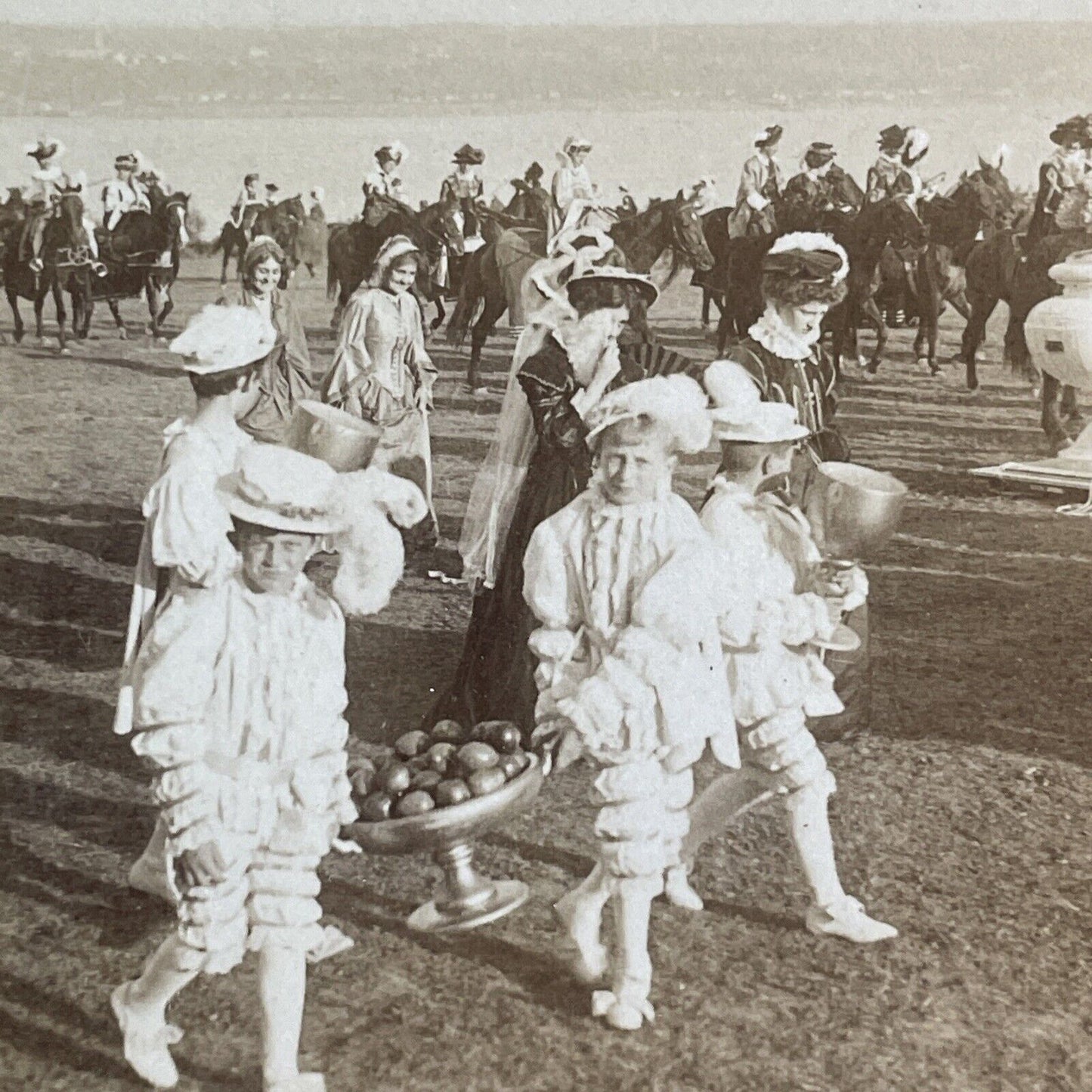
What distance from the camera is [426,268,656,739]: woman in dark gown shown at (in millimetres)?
3844

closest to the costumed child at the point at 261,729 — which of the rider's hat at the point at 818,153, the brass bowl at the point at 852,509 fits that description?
the brass bowl at the point at 852,509

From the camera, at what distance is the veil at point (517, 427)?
396 centimetres

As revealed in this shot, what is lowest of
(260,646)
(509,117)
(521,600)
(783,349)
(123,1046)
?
(123,1046)

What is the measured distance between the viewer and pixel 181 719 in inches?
93.2

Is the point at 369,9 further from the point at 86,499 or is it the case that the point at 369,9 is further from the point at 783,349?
the point at 86,499

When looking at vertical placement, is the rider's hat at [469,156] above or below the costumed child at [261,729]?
above

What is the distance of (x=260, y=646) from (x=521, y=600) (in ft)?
5.37

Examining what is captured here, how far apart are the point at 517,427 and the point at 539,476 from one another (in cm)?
31

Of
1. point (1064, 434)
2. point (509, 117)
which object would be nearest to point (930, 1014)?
point (509, 117)

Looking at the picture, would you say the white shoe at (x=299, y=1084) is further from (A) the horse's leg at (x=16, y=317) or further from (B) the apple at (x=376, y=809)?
(A) the horse's leg at (x=16, y=317)

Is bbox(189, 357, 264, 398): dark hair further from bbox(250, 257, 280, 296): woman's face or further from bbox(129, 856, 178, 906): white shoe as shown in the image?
bbox(250, 257, 280, 296): woman's face

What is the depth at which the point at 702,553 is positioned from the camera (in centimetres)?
272

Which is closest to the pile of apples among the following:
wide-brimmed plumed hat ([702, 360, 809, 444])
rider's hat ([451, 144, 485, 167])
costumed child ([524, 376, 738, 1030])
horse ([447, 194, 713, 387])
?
costumed child ([524, 376, 738, 1030])

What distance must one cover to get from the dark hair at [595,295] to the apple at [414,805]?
1619 millimetres
